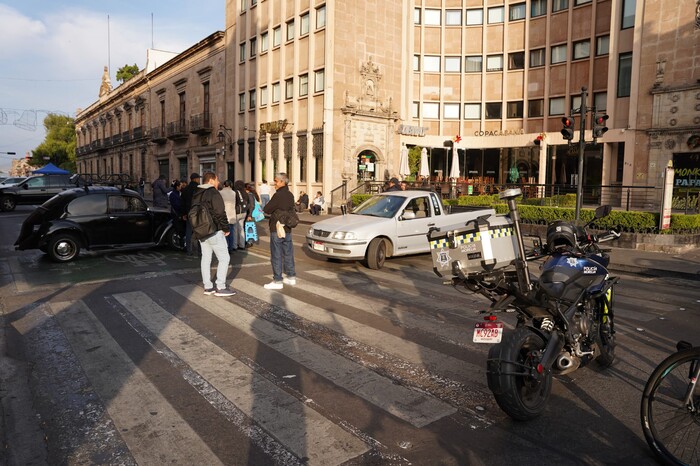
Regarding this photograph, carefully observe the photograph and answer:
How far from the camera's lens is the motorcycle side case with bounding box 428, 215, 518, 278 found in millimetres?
3969

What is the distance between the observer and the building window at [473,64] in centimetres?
3475

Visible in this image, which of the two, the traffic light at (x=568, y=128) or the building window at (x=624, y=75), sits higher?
the building window at (x=624, y=75)

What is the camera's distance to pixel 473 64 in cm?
3491

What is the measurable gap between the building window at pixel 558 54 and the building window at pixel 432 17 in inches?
315

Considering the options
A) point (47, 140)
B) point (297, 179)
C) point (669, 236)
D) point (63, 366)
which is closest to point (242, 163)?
point (297, 179)

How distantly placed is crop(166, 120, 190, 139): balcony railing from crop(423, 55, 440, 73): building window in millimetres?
20447

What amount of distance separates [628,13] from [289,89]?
19266 millimetres

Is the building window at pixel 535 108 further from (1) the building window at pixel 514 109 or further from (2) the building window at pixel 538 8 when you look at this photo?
(2) the building window at pixel 538 8

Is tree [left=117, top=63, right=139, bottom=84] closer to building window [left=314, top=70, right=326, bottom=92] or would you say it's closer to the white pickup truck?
building window [left=314, top=70, right=326, bottom=92]

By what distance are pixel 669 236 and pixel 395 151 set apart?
1954 cm

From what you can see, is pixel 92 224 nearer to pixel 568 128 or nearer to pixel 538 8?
pixel 568 128

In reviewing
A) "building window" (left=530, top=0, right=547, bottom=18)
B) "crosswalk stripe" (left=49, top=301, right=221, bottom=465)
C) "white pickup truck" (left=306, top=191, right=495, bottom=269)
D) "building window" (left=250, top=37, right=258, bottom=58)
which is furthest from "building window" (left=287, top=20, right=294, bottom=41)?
"crosswalk stripe" (left=49, top=301, right=221, bottom=465)

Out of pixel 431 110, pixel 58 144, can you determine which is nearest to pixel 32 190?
pixel 431 110

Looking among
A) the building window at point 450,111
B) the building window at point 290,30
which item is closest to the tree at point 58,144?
the building window at point 290,30
